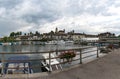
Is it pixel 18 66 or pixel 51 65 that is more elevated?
pixel 51 65

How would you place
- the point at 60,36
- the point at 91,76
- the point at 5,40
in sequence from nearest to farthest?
1. the point at 91,76
2. the point at 5,40
3. the point at 60,36

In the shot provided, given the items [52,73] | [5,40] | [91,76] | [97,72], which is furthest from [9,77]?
[5,40]

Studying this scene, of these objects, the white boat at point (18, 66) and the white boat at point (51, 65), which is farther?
the white boat at point (18, 66)

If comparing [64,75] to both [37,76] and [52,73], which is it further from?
[37,76]

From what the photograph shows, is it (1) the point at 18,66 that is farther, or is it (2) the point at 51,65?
(1) the point at 18,66

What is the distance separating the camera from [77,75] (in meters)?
9.88

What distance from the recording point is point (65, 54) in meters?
18.1

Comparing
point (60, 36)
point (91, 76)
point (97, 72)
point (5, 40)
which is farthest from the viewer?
point (60, 36)

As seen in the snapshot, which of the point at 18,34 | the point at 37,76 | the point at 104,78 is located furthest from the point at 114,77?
the point at 18,34

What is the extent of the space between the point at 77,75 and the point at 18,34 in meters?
176

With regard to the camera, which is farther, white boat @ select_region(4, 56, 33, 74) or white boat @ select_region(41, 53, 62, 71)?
white boat @ select_region(4, 56, 33, 74)

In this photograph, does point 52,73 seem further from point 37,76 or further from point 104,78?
point 104,78

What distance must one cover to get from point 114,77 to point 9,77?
4.78m

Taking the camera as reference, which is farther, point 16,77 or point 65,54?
point 65,54
